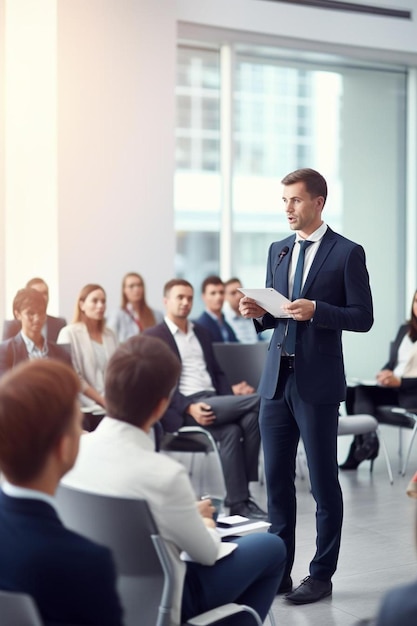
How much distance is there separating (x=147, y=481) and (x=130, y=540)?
0.15 metres

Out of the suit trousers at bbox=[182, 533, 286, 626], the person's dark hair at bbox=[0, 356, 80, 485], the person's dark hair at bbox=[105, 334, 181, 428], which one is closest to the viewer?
the person's dark hair at bbox=[0, 356, 80, 485]

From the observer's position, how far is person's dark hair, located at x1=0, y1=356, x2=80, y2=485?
1.69 meters

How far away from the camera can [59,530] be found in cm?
166

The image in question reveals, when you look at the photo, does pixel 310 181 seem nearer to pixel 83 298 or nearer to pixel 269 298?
pixel 269 298

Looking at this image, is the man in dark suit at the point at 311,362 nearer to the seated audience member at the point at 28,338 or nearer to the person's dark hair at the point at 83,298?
the seated audience member at the point at 28,338

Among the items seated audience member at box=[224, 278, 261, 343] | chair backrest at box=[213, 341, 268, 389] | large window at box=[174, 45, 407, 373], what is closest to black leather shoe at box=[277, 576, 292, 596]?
chair backrest at box=[213, 341, 268, 389]

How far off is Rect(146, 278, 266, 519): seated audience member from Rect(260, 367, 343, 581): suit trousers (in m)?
1.37

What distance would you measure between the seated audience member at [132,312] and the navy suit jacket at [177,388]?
1.66 meters

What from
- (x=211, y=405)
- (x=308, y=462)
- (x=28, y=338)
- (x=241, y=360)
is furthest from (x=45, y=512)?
(x=241, y=360)

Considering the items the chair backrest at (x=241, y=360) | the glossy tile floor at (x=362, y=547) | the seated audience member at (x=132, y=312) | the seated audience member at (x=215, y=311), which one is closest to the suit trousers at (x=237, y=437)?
the glossy tile floor at (x=362, y=547)

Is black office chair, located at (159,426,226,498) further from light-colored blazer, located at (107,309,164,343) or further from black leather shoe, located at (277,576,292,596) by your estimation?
black leather shoe, located at (277,576,292,596)

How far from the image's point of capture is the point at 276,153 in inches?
363

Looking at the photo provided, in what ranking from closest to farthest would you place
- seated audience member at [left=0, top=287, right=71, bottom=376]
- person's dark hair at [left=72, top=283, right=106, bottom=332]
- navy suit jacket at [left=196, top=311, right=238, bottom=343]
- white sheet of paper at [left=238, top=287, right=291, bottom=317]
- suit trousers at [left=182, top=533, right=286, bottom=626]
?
suit trousers at [left=182, top=533, right=286, bottom=626] < white sheet of paper at [left=238, top=287, right=291, bottom=317] < seated audience member at [left=0, top=287, right=71, bottom=376] < person's dark hair at [left=72, top=283, right=106, bottom=332] < navy suit jacket at [left=196, top=311, right=238, bottom=343]

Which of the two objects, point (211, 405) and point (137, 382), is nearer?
point (137, 382)
